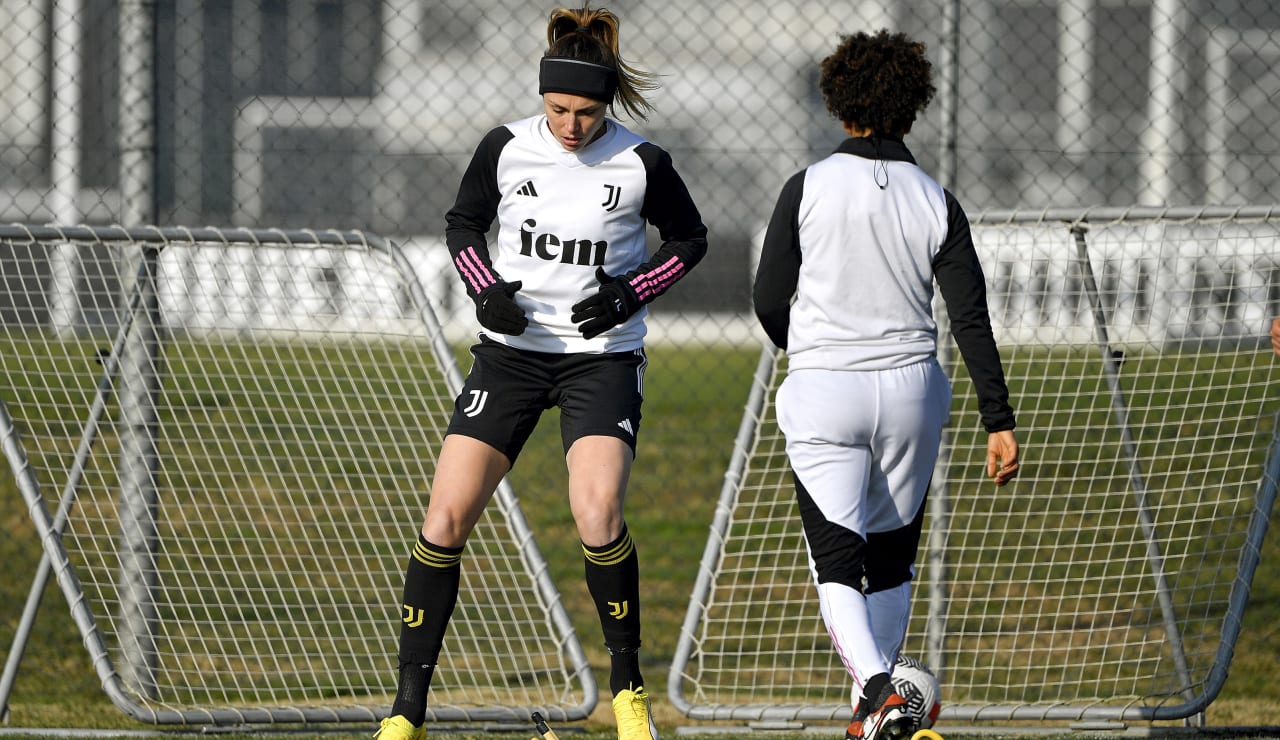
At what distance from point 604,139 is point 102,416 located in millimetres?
2149

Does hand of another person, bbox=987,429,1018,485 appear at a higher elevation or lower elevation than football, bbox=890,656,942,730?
higher

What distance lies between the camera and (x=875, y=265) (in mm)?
3338

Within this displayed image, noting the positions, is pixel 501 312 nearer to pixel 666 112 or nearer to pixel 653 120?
pixel 653 120

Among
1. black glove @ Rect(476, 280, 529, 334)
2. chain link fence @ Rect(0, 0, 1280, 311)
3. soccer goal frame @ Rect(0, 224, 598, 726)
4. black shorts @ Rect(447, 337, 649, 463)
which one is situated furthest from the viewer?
chain link fence @ Rect(0, 0, 1280, 311)

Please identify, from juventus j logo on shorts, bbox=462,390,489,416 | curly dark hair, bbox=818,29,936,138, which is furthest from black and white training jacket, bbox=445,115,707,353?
curly dark hair, bbox=818,29,936,138

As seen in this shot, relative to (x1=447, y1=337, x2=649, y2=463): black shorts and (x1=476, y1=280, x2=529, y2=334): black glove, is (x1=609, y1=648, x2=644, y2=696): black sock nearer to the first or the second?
(x1=447, y1=337, x2=649, y2=463): black shorts

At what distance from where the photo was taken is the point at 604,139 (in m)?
3.77

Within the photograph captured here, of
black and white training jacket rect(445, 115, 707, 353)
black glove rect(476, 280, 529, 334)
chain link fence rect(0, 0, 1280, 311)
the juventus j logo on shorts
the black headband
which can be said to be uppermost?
the black headband

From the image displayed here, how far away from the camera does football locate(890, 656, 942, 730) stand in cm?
342

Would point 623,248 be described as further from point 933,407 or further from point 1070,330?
point 1070,330

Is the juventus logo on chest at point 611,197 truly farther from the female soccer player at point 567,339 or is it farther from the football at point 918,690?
the football at point 918,690

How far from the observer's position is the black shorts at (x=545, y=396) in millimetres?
3660

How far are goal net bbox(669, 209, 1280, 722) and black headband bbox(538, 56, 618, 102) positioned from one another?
4.79ft

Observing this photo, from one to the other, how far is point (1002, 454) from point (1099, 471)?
1.95 metres
